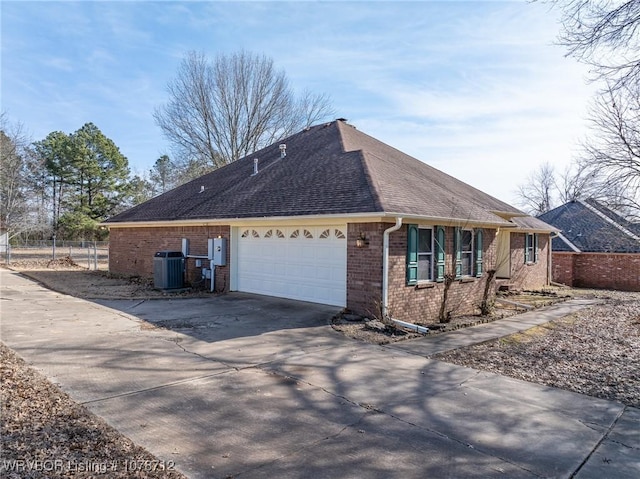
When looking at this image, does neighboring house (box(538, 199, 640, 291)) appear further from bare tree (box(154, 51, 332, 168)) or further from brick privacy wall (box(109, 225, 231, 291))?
bare tree (box(154, 51, 332, 168))

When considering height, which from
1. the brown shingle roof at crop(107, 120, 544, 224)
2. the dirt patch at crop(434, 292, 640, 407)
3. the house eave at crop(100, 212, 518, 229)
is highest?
the brown shingle roof at crop(107, 120, 544, 224)

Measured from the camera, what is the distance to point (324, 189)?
10836 millimetres

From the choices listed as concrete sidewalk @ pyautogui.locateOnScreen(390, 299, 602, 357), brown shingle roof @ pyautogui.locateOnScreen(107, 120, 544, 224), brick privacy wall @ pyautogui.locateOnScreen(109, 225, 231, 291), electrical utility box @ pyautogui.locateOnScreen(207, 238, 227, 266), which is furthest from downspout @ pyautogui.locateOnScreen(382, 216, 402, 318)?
electrical utility box @ pyautogui.locateOnScreen(207, 238, 227, 266)

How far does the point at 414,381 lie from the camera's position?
565 cm

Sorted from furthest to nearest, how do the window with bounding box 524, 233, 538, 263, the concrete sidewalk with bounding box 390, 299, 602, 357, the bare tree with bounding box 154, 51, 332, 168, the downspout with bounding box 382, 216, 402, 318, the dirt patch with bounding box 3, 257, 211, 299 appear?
the bare tree with bounding box 154, 51, 332, 168, the window with bounding box 524, 233, 538, 263, the dirt patch with bounding box 3, 257, 211, 299, the downspout with bounding box 382, 216, 402, 318, the concrete sidewalk with bounding box 390, 299, 602, 357

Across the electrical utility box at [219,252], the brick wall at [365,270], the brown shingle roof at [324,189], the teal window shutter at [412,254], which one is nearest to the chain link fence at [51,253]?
the brown shingle roof at [324,189]

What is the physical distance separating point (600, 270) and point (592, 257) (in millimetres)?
722

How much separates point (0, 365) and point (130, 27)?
8645mm

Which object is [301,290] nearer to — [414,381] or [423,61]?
[414,381]

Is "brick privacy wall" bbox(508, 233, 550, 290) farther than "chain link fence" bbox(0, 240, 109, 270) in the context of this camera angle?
No

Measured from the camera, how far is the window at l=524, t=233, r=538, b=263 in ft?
59.0

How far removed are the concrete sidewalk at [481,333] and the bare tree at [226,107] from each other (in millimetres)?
23420

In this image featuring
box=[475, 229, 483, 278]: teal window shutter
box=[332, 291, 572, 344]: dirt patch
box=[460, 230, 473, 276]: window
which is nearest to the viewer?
box=[332, 291, 572, 344]: dirt patch

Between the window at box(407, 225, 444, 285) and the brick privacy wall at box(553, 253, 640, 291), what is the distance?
14.8m
